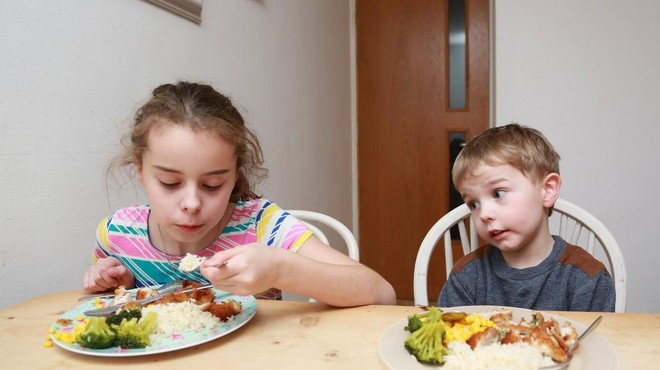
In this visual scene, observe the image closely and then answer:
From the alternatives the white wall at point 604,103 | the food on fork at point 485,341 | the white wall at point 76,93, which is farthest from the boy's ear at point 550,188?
the white wall at point 604,103

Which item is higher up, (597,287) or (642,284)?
(597,287)

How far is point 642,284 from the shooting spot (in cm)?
223

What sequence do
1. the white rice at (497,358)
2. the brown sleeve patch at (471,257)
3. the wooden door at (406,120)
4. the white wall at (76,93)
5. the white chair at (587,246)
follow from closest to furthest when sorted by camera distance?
the white rice at (497,358)
the white wall at (76,93)
the white chair at (587,246)
the brown sleeve patch at (471,257)
the wooden door at (406,120)

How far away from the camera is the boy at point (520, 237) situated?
1.06 m

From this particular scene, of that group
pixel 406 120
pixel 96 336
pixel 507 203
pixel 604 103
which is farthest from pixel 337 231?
pixel 406 120

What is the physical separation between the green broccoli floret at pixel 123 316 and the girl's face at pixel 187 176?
0.18 metres

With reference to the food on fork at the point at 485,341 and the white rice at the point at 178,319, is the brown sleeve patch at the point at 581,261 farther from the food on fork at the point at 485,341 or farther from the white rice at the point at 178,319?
the white rice at the point at 178,319

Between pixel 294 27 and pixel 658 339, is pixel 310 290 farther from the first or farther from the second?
pixel 294 27

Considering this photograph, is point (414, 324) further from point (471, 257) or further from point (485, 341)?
point (471, 257)

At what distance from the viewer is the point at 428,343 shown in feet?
1.90

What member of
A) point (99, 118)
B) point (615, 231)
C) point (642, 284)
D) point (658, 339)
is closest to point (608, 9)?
point (615, 231)

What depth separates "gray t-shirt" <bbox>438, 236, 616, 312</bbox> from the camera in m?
1.02

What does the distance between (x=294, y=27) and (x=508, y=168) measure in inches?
61.5

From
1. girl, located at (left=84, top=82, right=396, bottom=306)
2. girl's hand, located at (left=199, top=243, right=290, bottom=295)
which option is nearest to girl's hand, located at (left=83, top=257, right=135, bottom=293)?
girl, located at (left=84, top=82, right=396, bottom=306)
